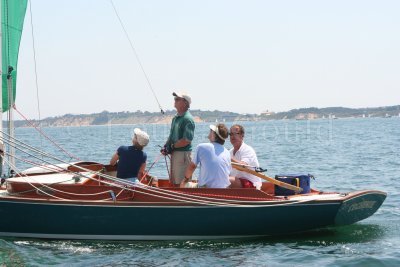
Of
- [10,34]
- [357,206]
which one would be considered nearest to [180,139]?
[357,206]

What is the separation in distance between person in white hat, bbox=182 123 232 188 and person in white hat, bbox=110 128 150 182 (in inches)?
28.5

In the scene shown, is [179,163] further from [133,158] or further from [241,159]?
[241,159]

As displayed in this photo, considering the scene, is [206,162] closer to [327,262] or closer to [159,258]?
[159,258]

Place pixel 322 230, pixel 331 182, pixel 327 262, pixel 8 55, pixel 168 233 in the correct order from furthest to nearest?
pixel 331 182, pixel 8 55, pixel 322 230, pixel 168 233, pixel 327 262

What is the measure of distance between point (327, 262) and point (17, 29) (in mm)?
6751

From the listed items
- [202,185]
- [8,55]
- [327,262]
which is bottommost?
[327,262]

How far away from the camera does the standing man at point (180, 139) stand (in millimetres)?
10305

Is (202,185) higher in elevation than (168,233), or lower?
higher

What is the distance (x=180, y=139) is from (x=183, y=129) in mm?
164

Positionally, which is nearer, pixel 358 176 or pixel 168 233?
pixel 168 233

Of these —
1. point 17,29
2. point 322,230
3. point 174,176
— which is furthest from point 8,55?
point 322,230

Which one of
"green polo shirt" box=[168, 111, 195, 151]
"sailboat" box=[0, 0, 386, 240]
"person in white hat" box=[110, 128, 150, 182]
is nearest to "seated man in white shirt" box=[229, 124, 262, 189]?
"sailboat" box=[0, 0, 386, 240]

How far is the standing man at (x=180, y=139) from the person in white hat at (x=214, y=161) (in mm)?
511

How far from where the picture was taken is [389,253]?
943 centimetres
